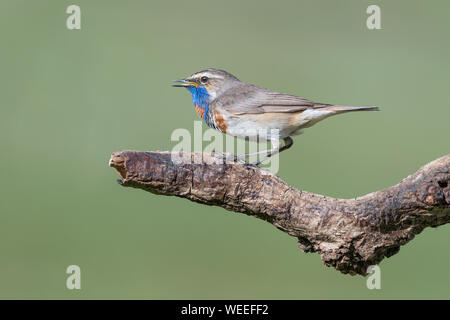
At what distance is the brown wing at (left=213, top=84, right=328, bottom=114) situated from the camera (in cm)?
476

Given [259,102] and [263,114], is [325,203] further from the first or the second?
[259,102]

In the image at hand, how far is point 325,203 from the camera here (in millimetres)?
3732

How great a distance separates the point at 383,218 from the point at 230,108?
5.70 ft

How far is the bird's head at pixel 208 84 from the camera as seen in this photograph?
515 centimetres

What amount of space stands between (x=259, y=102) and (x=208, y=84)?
1.83ft

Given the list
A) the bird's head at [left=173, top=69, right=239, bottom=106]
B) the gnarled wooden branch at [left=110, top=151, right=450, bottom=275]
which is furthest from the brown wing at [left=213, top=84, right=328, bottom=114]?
the gnarled wooden branch at [left=110, top=151, right=450, bottom=275]

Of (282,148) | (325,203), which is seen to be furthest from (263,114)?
(325,203)

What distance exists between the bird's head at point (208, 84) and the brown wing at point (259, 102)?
129 mm

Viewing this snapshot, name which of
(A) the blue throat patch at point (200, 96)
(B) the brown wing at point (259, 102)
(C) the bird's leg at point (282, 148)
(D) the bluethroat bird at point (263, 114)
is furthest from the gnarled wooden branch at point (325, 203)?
(A) the blue throat patch at point (200, 96)

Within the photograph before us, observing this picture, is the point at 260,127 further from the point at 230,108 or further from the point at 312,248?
the point at 312,248

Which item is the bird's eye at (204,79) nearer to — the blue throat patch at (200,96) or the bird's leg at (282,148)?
the blue throat patch at (200,96)

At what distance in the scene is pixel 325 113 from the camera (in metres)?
4.63

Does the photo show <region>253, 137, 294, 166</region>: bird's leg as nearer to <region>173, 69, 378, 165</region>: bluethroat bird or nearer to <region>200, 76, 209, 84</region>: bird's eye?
<region>173, 69, 378, 165</region>: bluethroat bird

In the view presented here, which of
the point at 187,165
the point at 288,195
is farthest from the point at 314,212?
the point at 187,165
